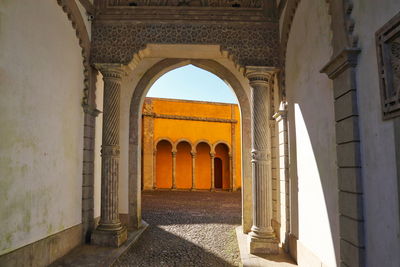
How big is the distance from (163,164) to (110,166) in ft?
42.5

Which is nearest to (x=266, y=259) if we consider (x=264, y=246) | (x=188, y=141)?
(x=264, y=246)

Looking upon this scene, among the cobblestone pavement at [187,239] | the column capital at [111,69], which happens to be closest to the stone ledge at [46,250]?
the cobblestone pavement at [187,239]

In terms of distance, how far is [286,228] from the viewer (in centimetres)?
533

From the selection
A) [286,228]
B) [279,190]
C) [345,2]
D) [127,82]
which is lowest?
[286,228]

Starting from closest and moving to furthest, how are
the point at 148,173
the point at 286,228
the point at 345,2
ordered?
the point at 345,2
the point at 286,228
the point at 148,173

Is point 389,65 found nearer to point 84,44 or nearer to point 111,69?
point 111,69

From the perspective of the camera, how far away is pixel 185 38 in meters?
5.99

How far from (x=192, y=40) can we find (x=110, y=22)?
5.02 feet

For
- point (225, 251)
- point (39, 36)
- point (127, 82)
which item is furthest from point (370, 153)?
point (127, 82)

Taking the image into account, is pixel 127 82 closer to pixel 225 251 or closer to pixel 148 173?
pixel 225 251

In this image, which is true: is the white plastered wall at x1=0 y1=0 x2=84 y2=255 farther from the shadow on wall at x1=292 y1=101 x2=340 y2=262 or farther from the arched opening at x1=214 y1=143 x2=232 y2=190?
the arched opening at x1=214 y1=143 x2=232 y2=190

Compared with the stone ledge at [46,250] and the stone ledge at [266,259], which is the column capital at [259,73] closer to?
the stone ledge at [266,259]

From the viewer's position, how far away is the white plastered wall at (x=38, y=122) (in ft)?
12.0

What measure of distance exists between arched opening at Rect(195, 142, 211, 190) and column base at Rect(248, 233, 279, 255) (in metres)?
14.0
